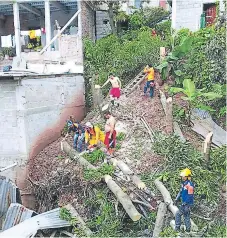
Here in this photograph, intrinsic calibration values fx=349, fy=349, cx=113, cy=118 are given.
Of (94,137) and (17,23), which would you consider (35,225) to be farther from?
(17,23)

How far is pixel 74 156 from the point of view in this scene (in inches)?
405

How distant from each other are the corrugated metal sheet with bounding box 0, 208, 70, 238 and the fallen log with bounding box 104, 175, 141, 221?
1469 mm

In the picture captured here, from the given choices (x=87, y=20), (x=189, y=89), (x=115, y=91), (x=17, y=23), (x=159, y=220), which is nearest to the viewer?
(x=159, y=220)

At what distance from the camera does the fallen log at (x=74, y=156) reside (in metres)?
9.62

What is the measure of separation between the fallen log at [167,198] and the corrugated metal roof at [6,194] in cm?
452

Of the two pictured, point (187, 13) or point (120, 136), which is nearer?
point (120, 136)

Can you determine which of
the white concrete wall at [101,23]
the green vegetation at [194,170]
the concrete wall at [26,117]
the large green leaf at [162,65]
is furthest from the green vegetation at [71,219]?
the white concrete wall at [101,23]

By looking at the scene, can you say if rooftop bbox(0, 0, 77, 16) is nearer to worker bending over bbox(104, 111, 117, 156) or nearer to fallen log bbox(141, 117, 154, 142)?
fallen log bbox(141, 117, 154, 142)

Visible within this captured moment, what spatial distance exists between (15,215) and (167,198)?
421cm

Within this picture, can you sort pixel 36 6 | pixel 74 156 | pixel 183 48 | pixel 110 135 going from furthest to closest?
1. pixel 36 6
2. pixel 183 48
3. pixel 74 156
4. pixel 110 135

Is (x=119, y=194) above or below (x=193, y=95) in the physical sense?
below

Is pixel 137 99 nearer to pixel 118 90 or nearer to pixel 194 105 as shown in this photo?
pixel 118 90

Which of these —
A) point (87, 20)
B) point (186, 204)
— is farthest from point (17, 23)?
point (186, 204)

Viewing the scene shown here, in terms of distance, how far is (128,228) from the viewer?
8.55m
